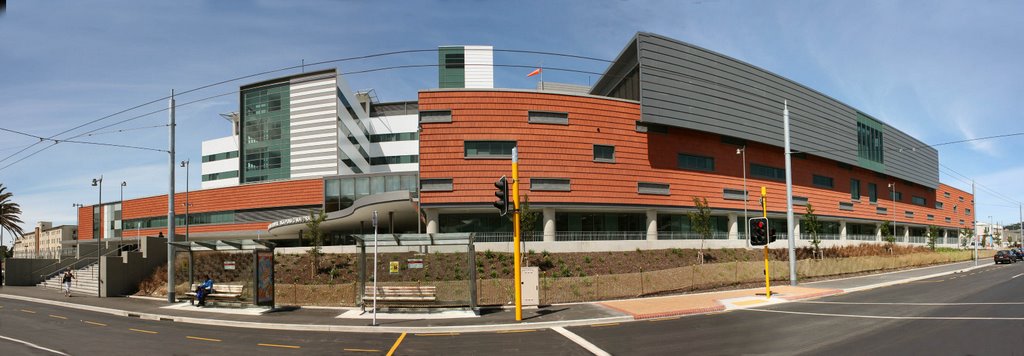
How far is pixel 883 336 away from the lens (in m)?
13.5

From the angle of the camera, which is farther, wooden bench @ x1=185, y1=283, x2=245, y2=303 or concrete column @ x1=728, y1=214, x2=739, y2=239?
concrete column @ x1=728, y1=214, x2=739, y2=239

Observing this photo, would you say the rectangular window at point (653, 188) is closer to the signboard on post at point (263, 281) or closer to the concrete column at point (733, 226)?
the concrete column at point (733, 226)

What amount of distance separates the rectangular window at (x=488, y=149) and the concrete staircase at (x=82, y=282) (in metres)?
25.9

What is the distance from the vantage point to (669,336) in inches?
591

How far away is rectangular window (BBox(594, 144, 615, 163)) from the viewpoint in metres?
46.1

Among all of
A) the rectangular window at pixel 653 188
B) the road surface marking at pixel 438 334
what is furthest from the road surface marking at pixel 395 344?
the rectangular window at pixel 653 188

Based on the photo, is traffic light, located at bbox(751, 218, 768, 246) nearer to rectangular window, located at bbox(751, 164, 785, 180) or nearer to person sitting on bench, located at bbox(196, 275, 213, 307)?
person sitting on bench, located at bbox(196, 275, 213, 307)

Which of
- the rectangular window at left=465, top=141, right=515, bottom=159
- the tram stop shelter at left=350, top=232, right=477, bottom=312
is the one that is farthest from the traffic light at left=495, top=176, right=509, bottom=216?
the rectangular window at left=465, top=141, right=515, bottom=159

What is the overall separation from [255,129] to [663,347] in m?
74.8

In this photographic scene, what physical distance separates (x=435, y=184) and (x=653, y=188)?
19.3 metres

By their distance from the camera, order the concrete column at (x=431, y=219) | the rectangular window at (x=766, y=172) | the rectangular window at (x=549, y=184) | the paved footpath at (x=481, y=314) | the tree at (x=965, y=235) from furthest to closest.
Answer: the tree at (x=965, y=235) → the rectangular window at (x=766, y=172) → the concrete column at (x=431, y=219) → the rectangular window at (x=549, y=184) → the paved footpath at (x=481, y=314)

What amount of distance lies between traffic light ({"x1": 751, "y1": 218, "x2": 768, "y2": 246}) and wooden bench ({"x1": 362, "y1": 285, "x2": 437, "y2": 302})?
13543 millimetres

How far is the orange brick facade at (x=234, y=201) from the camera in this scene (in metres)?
61.6

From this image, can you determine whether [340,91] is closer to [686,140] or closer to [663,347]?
[686,140]
